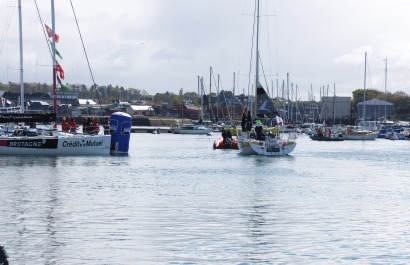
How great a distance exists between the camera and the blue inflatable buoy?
198 feet

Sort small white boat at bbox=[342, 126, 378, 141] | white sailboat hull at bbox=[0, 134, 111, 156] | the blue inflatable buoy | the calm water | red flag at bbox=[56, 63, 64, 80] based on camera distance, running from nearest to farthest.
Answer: the calm water → white sailboat hull at bbox=[0, 134, 111, 156] → the blue inflatable buoy → red flag at bbox=[56, 63, 64, 80] → small white boat at bbox=[342, 126, 378, 141]

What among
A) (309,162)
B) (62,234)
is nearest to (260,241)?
(62,234)

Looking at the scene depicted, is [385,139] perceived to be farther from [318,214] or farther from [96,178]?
[318,214]

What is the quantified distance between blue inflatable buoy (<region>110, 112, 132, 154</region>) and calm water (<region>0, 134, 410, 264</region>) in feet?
28.1

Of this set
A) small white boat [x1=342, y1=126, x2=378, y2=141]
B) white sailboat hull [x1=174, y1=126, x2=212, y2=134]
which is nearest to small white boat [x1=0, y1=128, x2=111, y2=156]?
small white boat [x1=342, y1=126, x2=378, y2=141]

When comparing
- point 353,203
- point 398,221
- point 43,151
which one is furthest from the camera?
point 43,151

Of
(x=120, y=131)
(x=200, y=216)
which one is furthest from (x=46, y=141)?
(x=200, y=216)

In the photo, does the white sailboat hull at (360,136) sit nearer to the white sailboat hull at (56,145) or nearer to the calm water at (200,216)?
the white sailboat hull at (56,145)

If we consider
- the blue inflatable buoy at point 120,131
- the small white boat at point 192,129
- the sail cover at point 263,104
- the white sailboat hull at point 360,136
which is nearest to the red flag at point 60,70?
the blue inflatable buoy at point 120,131

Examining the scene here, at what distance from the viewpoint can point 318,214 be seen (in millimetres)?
29766

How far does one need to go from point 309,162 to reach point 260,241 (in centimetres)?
4019

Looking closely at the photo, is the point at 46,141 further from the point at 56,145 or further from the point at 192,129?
the point at 192,129

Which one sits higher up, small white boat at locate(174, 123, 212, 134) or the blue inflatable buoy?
the blue inflatable buoy

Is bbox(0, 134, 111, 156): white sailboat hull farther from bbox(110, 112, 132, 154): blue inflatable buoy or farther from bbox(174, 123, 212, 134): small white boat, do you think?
bbox(174, 123, 212, 134): small white boat
